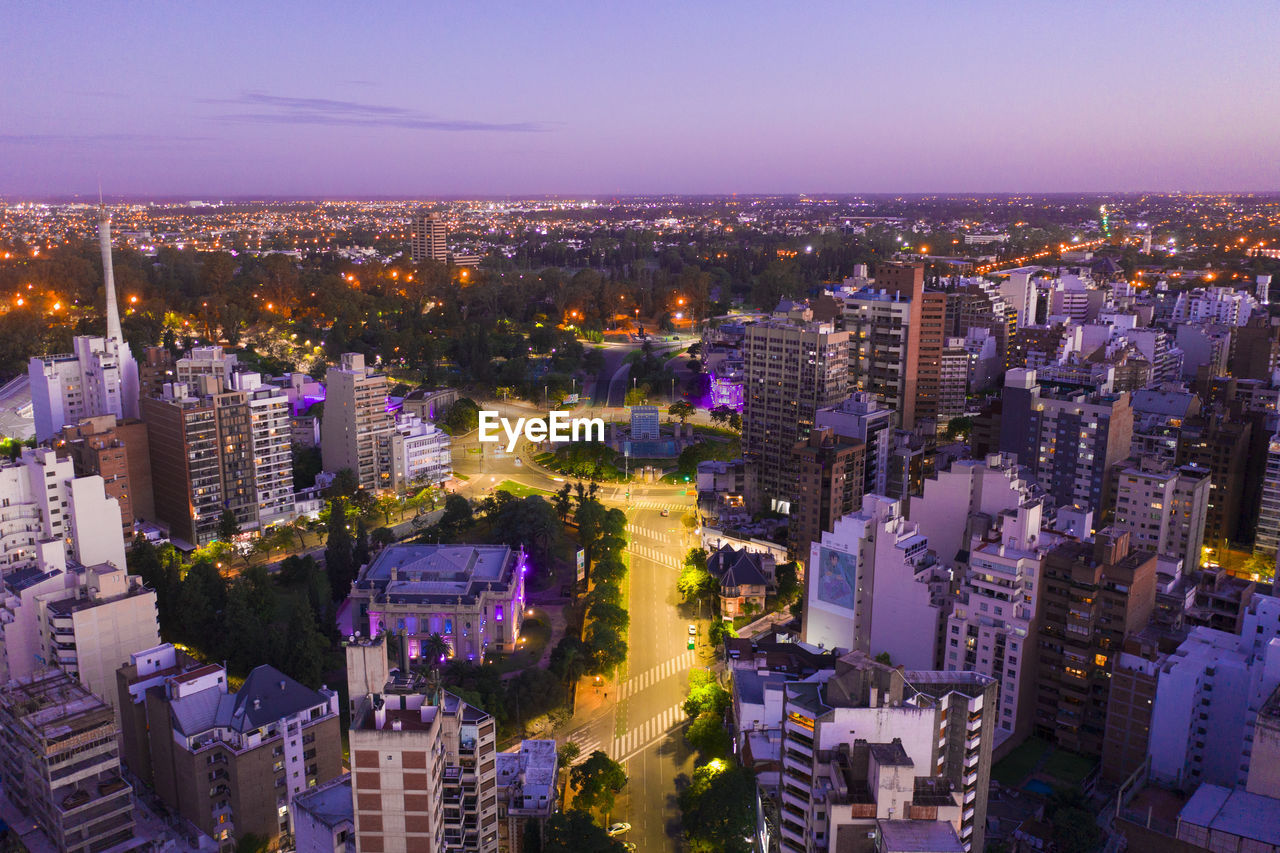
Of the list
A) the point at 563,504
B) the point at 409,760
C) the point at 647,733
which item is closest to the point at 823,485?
the point at 563,504

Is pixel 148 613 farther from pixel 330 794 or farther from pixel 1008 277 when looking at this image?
pixel 1008 277

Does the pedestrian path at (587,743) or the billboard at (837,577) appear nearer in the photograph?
the pedestrian path at (587,743)

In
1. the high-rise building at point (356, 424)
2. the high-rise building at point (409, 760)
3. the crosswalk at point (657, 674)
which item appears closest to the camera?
the high-rise building at point (409, 760)

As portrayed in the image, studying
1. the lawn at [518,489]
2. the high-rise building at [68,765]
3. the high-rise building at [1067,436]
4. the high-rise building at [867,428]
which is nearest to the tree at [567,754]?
the high-rise building at [68,765]

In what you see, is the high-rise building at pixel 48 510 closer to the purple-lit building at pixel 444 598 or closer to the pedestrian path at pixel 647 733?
the purple-lit building at pixel 444 598

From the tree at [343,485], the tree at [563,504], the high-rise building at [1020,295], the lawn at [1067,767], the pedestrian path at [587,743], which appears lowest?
the pedestrian path at [587,743]

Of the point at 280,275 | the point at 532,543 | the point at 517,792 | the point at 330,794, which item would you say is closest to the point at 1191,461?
the point at 532,543

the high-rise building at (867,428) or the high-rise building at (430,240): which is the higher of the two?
the high-rise building at (430,240)
